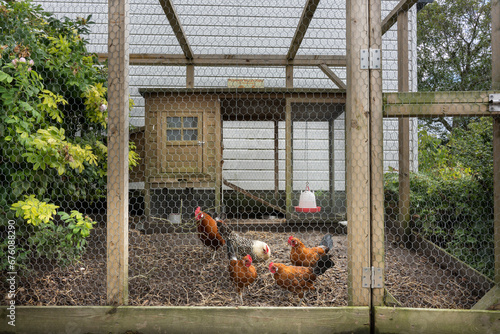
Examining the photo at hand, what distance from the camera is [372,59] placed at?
5.00ft

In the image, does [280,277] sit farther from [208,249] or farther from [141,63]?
[141,63]

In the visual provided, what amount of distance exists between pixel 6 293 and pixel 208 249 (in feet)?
4.33

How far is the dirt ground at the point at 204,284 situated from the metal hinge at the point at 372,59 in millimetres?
1283

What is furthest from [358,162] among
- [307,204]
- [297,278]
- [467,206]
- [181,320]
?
[307,204]

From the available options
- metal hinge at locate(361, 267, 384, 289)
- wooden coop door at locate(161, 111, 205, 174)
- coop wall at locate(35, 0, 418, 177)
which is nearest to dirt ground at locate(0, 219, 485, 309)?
metal hinge at locate(361, 267, 384, 289)

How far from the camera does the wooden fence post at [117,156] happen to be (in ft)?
5.03

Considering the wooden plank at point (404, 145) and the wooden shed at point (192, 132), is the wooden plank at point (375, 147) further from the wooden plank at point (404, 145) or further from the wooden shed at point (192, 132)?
the wooden shed at point (192, 132)

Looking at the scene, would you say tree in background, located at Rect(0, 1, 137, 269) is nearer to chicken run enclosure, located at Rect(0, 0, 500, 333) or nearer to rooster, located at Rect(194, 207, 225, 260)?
chicken run enclosure, located at Rect(0, 0, 500, 333)

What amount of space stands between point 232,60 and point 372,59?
2170mm

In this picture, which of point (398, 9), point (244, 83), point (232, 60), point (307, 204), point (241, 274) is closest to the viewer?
point (241, 274)

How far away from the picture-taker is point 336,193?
12.2ft

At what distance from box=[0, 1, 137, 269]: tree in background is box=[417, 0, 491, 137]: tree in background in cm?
608

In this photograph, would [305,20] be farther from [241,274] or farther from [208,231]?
[241,274]

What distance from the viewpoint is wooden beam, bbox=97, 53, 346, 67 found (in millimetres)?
3466
